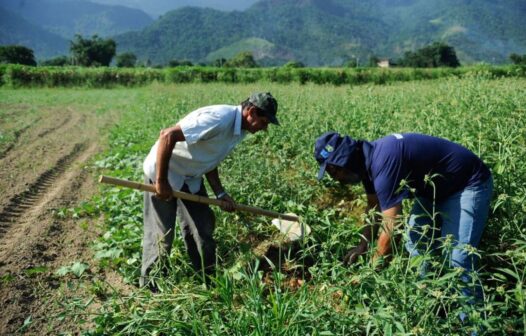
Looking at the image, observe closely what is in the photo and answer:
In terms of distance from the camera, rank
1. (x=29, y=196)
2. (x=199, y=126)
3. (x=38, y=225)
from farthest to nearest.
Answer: (x=29, y=196), (x=38, y=225), (x=199, y=126)

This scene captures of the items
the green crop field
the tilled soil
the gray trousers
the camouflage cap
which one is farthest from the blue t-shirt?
the tilled soil

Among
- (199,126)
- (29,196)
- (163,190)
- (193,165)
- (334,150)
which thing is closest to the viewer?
(334,150)

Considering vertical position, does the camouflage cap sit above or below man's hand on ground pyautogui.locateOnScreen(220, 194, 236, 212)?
above

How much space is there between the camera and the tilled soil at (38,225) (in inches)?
130

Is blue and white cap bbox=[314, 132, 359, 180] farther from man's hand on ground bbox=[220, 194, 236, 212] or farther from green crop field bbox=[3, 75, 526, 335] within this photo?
man's hand on ground bbox=[220, 194, 236, 212]

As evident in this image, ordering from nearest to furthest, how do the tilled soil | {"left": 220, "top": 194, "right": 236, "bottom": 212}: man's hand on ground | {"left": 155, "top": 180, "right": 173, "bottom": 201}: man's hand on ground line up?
{"left": 155, "top": 180, "right": 173, "bottom": 201}: man's hand on ground → the tilled soil → {"left": 220, "top": 194, "right": 236, "bottom": 212}: man's hand on ground

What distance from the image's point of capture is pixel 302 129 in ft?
20.9

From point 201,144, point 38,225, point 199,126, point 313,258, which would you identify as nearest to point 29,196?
point 38,225

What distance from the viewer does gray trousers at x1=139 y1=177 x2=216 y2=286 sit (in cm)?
343

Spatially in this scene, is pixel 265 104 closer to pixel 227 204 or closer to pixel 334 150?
pixel 334 150

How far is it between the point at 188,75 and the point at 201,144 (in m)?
28.3

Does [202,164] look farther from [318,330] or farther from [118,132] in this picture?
[118,132]

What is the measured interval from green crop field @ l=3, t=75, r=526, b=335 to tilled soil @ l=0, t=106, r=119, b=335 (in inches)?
10.9

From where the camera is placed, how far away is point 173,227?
351cm
